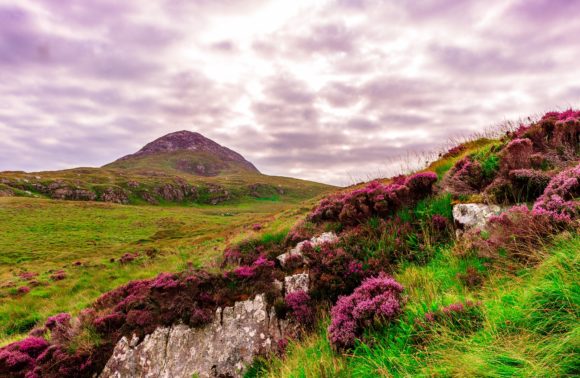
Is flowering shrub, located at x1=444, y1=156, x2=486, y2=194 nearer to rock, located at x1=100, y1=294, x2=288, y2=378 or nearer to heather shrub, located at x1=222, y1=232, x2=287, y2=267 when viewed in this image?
heather shrub, located at x1=222, y1=232, x2=287, y2=267

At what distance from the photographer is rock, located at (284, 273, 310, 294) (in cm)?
736

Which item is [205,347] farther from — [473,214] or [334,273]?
[473,214]

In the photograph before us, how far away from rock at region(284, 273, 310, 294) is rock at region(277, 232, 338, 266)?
96 cm

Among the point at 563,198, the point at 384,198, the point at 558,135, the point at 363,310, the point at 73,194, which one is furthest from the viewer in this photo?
the point at 73,194

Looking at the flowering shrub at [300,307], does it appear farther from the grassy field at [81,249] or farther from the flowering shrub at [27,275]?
the flowering shrub at [27,275]

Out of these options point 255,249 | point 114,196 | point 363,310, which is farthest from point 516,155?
point 114,196

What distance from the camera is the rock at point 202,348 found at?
20.3 feet

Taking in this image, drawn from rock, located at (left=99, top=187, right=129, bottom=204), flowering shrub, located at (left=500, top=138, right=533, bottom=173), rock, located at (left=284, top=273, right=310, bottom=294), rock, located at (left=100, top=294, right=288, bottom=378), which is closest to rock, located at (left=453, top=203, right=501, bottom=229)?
flowering shrub, located at (left=500, top=138, right=533, bottom=173)

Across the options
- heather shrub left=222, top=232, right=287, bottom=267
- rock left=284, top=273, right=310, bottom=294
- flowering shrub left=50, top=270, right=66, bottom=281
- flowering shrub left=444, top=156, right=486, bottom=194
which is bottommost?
flowering shrub left=50, top=270, right=66, bottom=281

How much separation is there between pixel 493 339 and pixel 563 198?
3.95m

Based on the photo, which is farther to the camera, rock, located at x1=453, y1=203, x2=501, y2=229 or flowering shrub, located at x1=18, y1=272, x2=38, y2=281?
flowering shrub, located at x1=18, y1=272, x2=38, y2=281

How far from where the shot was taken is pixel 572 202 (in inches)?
198

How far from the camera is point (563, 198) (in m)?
5.41

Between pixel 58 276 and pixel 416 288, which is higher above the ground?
pixel 416 288
